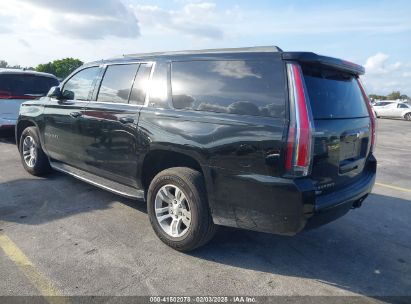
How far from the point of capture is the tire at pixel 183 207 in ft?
10.9

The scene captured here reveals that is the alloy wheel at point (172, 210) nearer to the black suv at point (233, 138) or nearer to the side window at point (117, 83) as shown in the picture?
the black suv at point (233, 138)

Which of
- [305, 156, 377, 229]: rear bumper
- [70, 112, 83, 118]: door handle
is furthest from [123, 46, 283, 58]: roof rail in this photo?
[305, 156, 377, 229]: rear bumper

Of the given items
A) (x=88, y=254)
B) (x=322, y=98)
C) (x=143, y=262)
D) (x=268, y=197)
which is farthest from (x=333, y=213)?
(x=88, y=254)

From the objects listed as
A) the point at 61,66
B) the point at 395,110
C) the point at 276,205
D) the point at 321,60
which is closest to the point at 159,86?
the point at 321,60

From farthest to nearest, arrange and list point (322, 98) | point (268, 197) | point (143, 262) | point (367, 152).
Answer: point (367, 152) → point (143, 262) → point (322, 98) → point (268, 197)

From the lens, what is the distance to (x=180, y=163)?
144 inches

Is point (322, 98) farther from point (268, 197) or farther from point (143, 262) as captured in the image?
point (143, 262)

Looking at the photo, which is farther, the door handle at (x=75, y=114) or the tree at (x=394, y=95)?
the tree at (x=394, y=95)

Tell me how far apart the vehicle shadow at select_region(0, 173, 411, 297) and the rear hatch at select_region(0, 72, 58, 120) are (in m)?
3.63

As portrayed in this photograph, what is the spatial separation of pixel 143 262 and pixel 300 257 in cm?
153

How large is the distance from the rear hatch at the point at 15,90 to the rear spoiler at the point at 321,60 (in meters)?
7.37

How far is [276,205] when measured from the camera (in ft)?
9.49

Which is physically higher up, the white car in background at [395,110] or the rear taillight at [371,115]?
the rear taillight at [371,115]

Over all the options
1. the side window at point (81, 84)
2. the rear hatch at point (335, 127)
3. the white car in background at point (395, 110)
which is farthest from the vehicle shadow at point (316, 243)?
the white car in background at point (395, 110)
